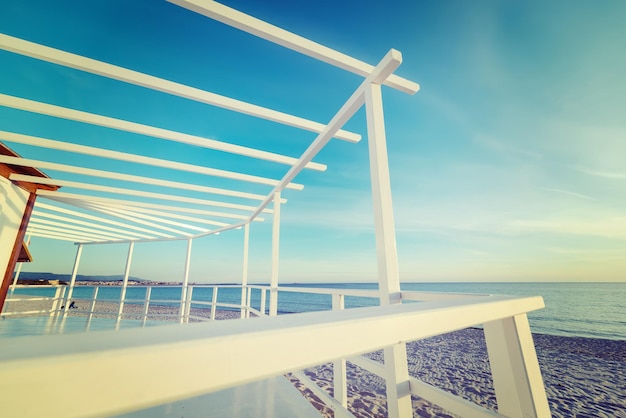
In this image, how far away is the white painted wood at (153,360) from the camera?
8.1 inches

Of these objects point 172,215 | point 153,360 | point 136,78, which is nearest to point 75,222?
point 172,215

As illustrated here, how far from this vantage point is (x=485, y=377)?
20.0 ft

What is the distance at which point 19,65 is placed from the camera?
335 cm

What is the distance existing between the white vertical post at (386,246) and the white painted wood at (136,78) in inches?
33.3

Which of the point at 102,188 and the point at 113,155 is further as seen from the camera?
the point at 102,188

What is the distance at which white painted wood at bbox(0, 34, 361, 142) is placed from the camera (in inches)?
73.4

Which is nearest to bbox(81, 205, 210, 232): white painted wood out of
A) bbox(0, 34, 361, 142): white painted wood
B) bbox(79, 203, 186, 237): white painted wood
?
bbox(79, 203, 186, 237): white painted wood

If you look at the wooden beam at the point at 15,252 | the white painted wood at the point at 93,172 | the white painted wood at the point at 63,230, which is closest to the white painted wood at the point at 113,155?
the white painted wood at the point at 93,172

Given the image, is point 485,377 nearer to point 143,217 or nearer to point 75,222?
point 143,217

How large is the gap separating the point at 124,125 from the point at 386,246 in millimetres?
2928

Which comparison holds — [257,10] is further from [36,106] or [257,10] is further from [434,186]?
[434,186]

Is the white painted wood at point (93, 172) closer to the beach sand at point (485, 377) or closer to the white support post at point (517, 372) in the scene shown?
the beach sand at point (485, 377)

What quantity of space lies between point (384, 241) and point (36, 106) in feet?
11.4

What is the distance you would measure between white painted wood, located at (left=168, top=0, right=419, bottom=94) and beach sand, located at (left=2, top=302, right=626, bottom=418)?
4.98 m
